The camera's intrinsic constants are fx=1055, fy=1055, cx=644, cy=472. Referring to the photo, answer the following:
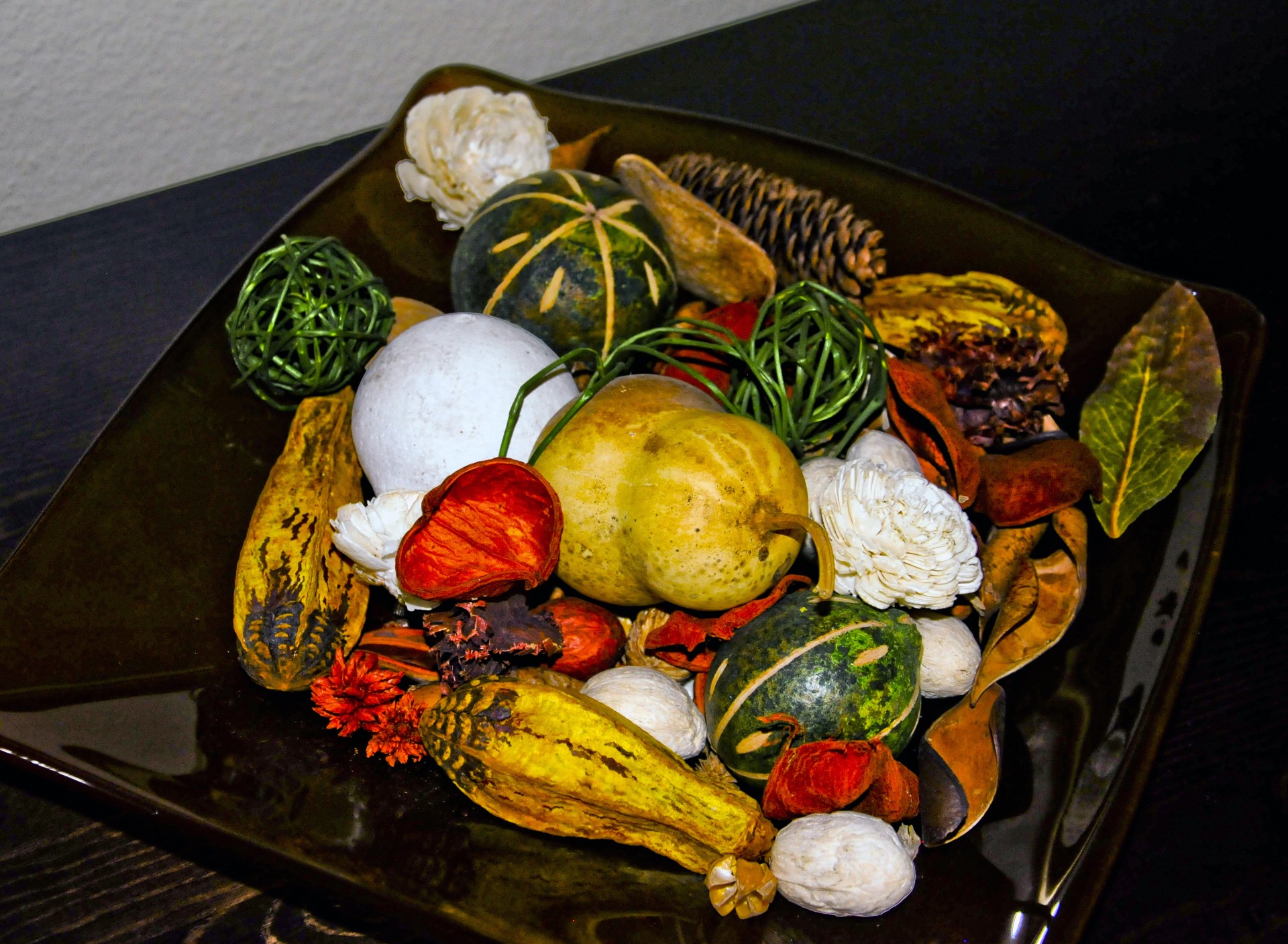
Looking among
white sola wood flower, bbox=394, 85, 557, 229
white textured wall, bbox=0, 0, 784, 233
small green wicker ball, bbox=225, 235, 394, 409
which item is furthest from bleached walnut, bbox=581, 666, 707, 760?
white textured wall, bbox=0, 0, 784, 233

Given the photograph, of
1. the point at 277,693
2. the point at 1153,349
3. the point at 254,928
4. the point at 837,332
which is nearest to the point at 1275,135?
the point at 1153,349

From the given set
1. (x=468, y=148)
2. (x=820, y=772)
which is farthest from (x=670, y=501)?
(x=468, y=148)

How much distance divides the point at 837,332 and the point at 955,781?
456mm

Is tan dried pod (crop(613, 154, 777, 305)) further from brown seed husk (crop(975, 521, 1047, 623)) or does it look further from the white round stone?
brown seed husk (crop(975, 521, 1047, 623))

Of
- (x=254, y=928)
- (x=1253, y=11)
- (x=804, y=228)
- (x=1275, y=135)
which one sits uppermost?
(x=1253, y=11)

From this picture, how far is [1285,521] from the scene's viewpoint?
1.16m

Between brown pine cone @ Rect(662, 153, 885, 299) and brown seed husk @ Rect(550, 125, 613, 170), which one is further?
brown seed husk @ Rect(550, 125, 613, 170)

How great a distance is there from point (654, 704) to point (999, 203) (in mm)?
966

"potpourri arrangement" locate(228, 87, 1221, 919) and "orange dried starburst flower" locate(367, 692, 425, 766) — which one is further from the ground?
"potpourri arrangement" locate(228, 87, 1221, 919)

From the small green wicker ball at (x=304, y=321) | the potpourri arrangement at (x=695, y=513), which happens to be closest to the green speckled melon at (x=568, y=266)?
the potpourri arrangement at (x=695, y=513)

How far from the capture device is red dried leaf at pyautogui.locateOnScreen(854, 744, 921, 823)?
86cm

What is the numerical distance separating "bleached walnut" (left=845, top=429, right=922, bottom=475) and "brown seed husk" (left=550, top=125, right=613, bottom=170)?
54 cm

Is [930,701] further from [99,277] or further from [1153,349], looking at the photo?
[99,277]

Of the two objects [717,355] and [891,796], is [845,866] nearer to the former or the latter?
[891,796]
